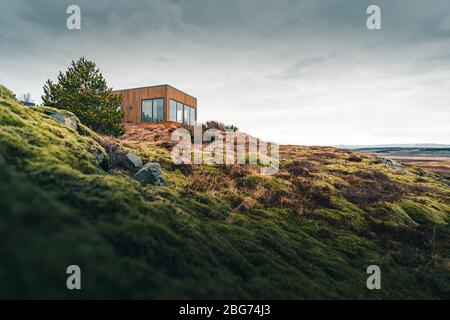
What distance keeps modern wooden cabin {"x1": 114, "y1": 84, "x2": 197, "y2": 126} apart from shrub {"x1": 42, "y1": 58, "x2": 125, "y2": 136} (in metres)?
16.7

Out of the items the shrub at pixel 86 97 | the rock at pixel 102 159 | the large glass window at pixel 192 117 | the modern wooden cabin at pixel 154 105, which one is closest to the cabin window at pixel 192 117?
the large glass window at pixel 192 117

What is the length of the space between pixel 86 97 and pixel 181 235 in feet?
54.7

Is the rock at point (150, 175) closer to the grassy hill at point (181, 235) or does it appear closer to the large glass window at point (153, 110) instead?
the grassy hill at point (181, 235)

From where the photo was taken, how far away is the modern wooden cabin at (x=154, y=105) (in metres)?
35.2

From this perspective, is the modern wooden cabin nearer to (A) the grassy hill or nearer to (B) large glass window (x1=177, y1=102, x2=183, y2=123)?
(B) large glass window (x1=177, y1=102, x2=183, y2=123)

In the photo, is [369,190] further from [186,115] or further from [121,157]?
[186,115]

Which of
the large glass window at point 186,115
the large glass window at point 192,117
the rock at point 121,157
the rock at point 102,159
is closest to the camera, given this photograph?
the rock at point 102,159

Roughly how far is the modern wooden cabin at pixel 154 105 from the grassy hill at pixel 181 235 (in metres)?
24.6

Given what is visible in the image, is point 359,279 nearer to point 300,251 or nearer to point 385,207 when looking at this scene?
point 300,251

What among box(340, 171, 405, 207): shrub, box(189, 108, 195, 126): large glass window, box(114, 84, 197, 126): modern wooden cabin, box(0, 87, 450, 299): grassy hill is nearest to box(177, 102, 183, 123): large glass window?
box(114, 84, 197, 126): modern wooden cabin

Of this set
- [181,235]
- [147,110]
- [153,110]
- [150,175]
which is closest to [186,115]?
[153,110]

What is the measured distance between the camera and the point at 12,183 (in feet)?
11.6
